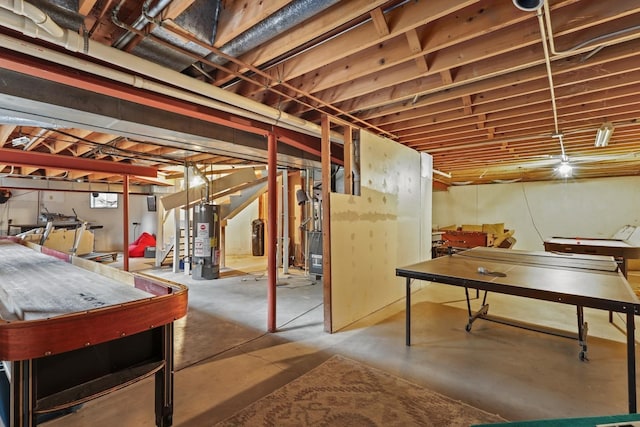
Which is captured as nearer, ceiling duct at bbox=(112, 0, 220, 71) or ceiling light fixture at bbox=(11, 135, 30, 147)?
ceiling duct at bbox=(112, 0, 220, 71)

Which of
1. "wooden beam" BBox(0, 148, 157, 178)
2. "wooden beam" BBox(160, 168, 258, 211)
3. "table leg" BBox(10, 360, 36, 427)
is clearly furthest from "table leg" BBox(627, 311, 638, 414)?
"wooden beam" BBox(0, 148, 157, 178)

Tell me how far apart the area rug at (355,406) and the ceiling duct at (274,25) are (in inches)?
100

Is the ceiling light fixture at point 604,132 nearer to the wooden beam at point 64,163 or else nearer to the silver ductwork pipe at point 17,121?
the silver ductwork pipe at point 17,121

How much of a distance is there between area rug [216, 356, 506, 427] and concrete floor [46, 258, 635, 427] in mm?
137

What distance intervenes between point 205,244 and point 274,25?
497cm

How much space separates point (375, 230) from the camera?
4273 mm

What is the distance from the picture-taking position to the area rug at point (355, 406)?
6.51ft

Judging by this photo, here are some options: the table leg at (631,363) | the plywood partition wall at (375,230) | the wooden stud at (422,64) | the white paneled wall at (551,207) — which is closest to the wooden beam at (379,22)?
the wooden stud at (422,64)

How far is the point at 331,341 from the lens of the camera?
324 centimetres

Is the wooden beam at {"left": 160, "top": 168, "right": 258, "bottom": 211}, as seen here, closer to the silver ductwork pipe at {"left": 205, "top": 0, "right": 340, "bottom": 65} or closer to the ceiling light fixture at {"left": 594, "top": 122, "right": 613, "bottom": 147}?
the silver ductwork pipe at {"left": 205, "top": 0, "right": 340, "bottom": 65}

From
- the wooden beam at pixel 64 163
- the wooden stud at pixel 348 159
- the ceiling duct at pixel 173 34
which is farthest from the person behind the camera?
the wooden beam at pixel 64 163

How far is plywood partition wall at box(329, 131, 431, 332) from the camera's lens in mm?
3645

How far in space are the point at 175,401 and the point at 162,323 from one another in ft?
3.35

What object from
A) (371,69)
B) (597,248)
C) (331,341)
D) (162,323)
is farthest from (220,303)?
(597,248)
